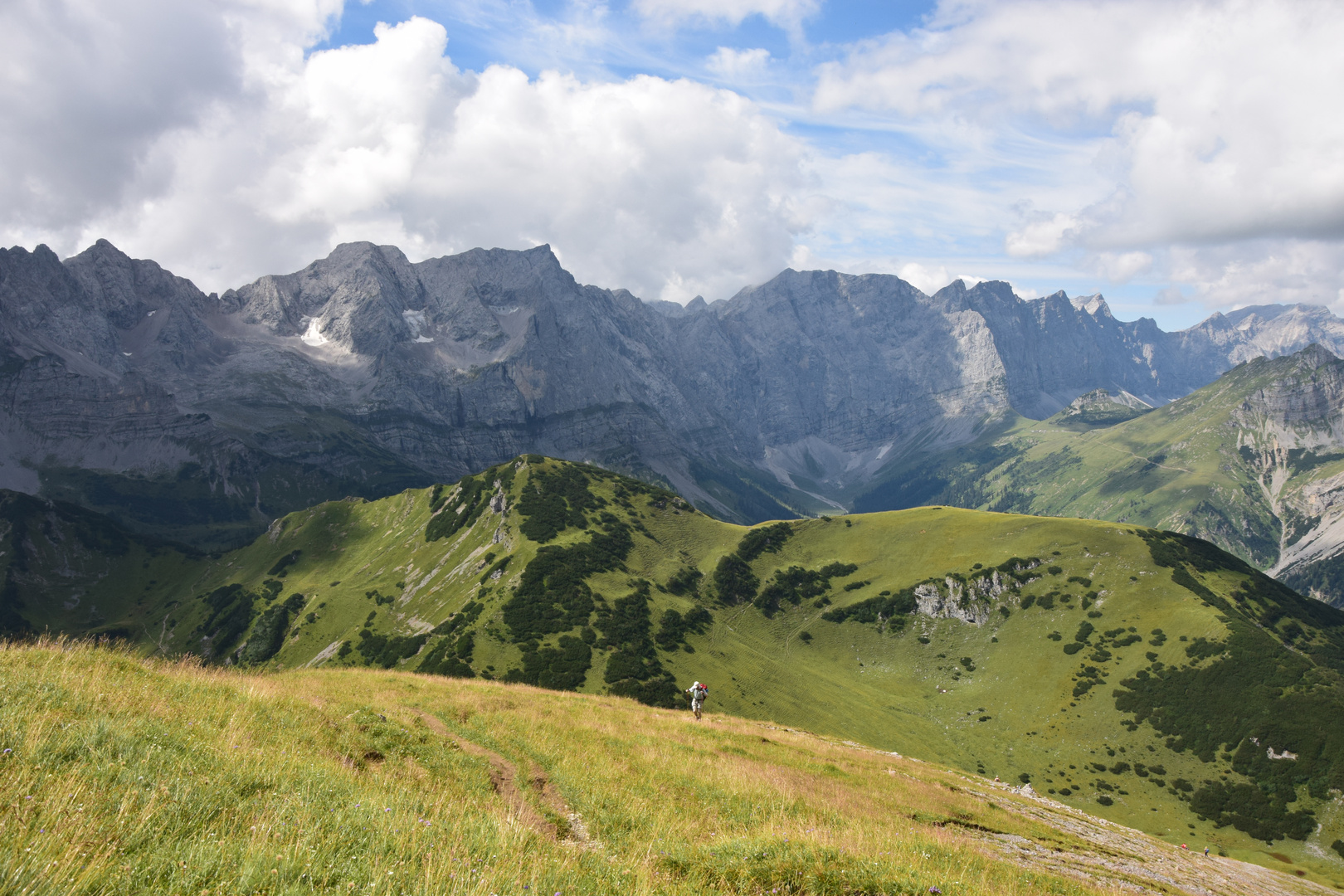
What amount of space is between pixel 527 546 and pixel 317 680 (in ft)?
425

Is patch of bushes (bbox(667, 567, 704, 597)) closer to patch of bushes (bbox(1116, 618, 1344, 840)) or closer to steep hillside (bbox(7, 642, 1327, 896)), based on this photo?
patch of bushes (bbox(1116, 618, 1344, 840))

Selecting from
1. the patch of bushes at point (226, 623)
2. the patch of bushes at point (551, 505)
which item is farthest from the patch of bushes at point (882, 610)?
the patch of bushes at point (226, 623)

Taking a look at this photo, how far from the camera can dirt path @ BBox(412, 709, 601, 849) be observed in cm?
1403

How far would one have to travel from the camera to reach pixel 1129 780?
11988cm

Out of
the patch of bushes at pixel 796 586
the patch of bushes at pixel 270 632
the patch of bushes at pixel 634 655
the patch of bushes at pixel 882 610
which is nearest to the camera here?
the patch of bushes at pixel 634 655

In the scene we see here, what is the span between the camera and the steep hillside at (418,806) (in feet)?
25.1

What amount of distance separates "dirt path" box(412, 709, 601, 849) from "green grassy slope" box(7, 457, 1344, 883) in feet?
277

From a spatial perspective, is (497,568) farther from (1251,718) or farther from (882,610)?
(1251,718)

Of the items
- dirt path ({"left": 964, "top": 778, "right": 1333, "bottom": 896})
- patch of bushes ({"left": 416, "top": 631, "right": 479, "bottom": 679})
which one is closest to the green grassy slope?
patch of bushes ({"left": 416, "top": 631, "right": 479, "bottom": 679})

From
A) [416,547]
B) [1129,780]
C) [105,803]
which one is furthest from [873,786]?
[416,547]

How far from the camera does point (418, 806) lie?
1221 centimetres

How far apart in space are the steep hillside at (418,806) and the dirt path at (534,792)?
0.08 metres

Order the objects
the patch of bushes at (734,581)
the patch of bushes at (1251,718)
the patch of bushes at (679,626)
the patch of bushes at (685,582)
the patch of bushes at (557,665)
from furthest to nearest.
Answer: the patch of bushes at (734,581) < the patch of bushes at (685,582) < the patch of bushes at (679,626) < the patch of bushes at (1251,718) < the patch of bushes at (557,665)

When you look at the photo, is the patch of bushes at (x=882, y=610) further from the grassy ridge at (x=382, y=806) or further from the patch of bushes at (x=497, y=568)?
the grassy ridge at (x=382, y=806)
